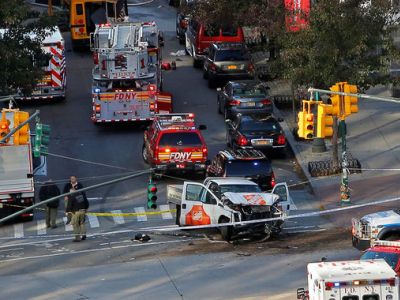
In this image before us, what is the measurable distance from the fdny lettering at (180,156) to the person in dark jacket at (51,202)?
5.95m

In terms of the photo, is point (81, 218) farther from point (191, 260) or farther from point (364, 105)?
point (364, 105)

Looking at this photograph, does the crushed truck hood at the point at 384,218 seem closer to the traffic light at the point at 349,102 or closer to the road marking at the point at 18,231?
the traffic light at the point at 349,102

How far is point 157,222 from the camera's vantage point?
3891cm

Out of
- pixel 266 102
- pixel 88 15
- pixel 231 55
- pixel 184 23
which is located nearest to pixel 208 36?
pixel 231 55

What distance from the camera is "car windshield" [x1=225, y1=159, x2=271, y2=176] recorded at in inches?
1586

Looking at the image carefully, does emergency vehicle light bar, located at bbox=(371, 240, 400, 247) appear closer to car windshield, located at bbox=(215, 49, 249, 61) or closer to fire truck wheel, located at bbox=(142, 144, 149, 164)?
fire truck wheel, located at bbox=(142, 144, 149, 164)

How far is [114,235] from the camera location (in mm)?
37625

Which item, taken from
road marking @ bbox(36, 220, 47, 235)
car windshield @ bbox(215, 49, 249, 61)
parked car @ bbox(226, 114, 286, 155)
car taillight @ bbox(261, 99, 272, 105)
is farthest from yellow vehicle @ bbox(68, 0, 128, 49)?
road marking @ bbox(36, 220, 47, 235)

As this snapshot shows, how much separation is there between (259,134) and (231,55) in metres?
11.5

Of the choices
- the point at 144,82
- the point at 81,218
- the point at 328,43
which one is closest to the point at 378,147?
the point at 328,43

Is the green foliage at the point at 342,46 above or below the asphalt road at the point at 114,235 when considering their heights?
above

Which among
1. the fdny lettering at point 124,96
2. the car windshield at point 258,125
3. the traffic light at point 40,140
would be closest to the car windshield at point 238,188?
the traffic light at point 40,140

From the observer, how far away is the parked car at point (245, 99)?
164 feet

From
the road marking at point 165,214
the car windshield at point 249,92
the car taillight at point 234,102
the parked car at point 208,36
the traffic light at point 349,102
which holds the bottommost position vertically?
the road marking at point 165,214
